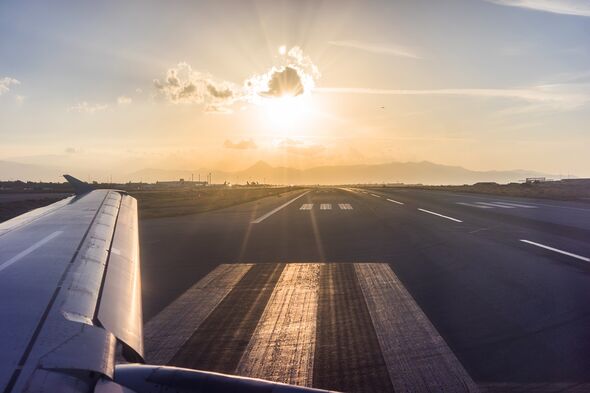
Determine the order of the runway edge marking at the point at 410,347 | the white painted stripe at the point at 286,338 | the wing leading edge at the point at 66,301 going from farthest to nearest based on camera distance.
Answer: the white painted stripe at the point at 286,338
the runway edge marking at the point at 410,347
the wing leading edge at the point at 66,301

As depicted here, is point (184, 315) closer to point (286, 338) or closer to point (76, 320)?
point (286, 338)

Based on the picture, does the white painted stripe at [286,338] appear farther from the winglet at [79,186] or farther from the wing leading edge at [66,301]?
the winglet at [79,186]

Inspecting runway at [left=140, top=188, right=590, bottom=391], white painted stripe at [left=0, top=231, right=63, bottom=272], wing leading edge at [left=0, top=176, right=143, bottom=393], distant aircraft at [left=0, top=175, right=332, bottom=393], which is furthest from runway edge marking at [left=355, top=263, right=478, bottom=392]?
white painted stripe at [left=0, top=231, right=63, bottom=272]

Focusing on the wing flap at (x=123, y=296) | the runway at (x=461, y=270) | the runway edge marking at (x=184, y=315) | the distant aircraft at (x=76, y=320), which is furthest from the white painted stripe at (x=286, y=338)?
the distant aircraft at (x=76, y=320)

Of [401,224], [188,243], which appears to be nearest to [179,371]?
[188,243]

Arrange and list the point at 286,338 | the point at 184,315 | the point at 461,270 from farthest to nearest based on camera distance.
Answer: the point at 461,270, the point at 184,315, the point at 286,338

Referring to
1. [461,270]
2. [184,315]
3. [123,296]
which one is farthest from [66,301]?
[461,270]

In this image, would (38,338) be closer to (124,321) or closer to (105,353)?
(105,353)
